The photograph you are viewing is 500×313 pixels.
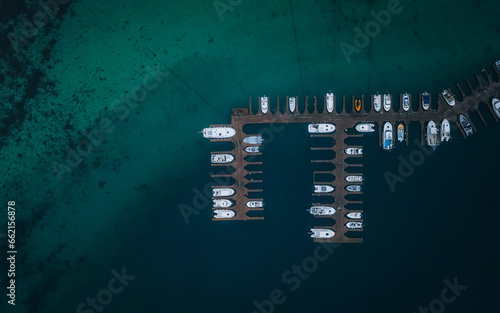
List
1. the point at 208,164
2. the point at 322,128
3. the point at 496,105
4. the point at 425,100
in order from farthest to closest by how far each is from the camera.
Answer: the point at 208,164, the point at 322,128, the point at 425,100, the point at 496,105

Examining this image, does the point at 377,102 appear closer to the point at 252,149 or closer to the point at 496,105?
the point at 496,105


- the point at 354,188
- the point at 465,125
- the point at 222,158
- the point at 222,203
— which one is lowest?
the point at 222,203

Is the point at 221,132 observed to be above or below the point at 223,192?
above

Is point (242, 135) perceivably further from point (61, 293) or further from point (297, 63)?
point (61, 293)

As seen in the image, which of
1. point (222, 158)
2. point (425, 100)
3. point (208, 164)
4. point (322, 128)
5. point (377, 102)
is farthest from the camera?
point (208, 164)

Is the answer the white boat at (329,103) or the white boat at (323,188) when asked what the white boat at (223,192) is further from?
the white boat at (329,103)

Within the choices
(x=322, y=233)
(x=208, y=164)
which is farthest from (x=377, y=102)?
(x=208, y=164)

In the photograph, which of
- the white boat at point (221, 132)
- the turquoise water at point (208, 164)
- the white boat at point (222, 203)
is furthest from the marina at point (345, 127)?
the turquoise water at point (208, 164)

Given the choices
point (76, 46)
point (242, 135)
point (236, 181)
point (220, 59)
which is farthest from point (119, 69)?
point (236, 181)
